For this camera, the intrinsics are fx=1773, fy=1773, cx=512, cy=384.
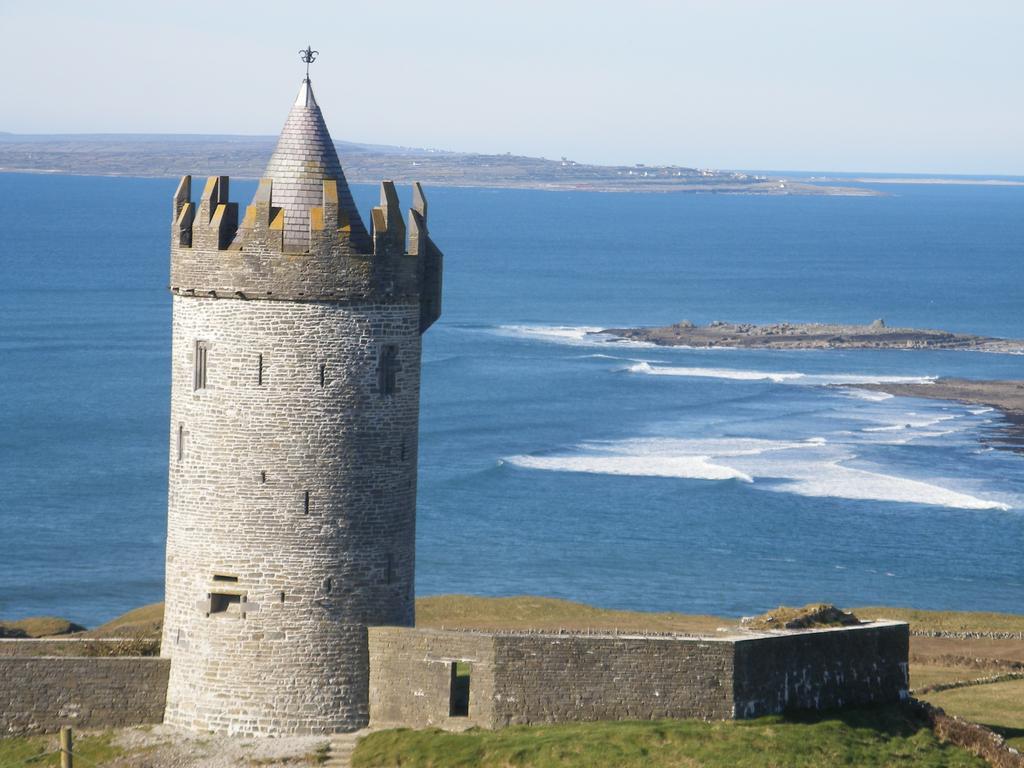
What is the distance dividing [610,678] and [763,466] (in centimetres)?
6572

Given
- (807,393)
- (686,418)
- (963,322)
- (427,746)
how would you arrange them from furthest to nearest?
(963,322)
(807,393)
(686,418)
(427,746)

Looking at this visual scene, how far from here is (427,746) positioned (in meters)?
24.3

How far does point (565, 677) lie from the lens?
24.8 m

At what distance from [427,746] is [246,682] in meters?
2.81

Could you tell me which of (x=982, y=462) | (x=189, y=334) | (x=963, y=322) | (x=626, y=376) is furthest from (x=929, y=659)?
(x=963, y=322)

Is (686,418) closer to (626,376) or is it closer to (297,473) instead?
(626,376)

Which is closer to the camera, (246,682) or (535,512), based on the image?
(246,682)

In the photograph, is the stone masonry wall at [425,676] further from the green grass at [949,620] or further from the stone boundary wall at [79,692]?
the green grass at [949,620]

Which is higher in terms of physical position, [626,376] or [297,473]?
[297,473]

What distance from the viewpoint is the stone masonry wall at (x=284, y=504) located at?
24.9m

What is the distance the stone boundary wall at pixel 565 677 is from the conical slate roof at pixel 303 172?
5.80m

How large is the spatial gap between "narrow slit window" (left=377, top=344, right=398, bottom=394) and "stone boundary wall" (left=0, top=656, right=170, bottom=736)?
5147 mm

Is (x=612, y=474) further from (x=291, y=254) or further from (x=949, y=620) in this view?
(x=291, y=254)

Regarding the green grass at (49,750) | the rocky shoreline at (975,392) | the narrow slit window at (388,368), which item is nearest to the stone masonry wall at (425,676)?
the narrow slit window at (388,368)
